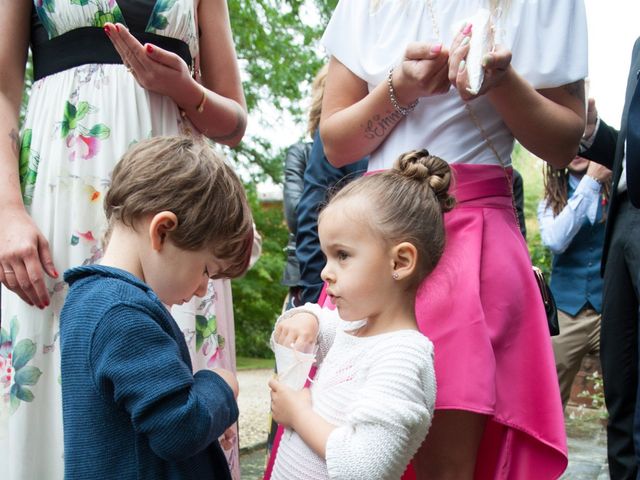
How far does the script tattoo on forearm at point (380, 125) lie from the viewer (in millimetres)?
1939

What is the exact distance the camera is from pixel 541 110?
1833mm

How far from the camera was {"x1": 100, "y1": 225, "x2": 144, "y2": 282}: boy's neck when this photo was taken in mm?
1635

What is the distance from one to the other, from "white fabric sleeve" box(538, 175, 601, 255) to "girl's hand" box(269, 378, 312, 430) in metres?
3.24

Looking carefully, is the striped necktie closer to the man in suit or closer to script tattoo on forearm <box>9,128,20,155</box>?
the man in suit

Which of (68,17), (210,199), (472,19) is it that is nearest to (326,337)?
(210,199)

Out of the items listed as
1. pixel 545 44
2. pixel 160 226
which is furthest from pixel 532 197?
pixel 160 226

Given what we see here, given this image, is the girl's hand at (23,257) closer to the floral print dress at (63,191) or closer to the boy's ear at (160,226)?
the floral print dress at (63,191)

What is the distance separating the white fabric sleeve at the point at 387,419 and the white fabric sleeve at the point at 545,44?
0.78 meters

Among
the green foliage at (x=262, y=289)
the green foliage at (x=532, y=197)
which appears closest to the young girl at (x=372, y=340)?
the green foliage at (x=532, y=197)

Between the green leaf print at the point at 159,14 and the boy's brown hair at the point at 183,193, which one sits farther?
the green leaf print at the point at 159,14

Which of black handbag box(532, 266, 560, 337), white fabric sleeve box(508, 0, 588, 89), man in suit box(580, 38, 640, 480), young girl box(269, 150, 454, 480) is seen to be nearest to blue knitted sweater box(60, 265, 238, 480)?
young girl box(269, 150, 454, 480)

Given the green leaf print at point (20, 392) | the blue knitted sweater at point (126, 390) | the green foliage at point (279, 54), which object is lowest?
the green foliage at point (279, 54)

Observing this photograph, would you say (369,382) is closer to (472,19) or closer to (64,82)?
(472,19)

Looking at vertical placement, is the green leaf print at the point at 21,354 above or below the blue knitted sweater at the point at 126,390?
below
